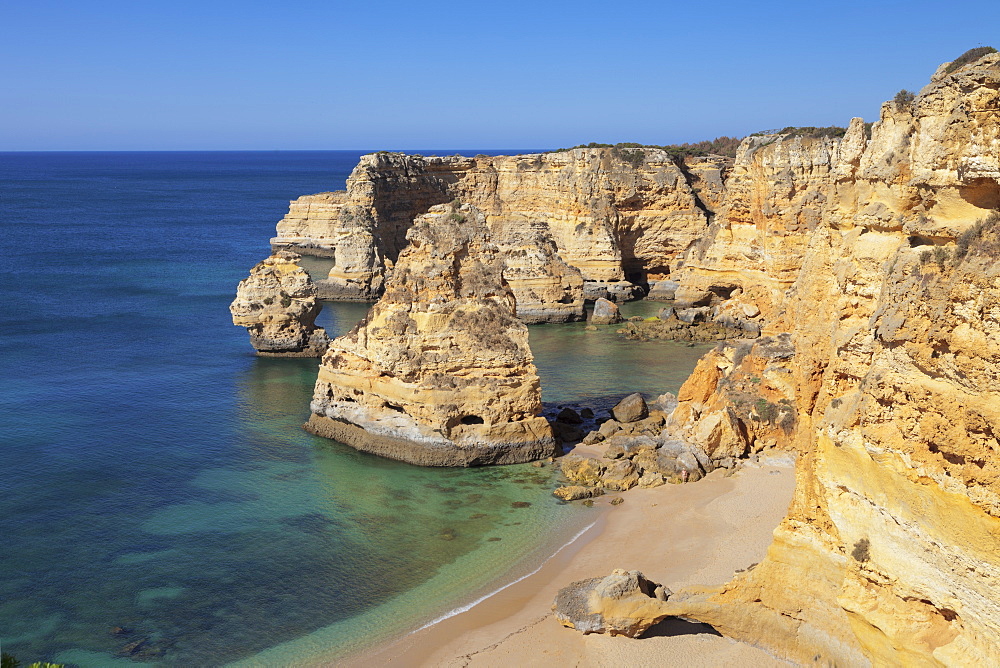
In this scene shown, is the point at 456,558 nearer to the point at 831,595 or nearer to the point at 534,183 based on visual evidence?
the point at 831,595

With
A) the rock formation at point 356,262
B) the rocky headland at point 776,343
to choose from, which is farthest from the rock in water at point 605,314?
the rock formation at point 356,262

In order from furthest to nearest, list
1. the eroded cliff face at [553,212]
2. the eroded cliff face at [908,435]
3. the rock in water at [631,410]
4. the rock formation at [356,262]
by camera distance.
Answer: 1. the rock formation at [356,262]
2. the eroded cliff face at [553,212]
3. the rock in water at [631,410]
4. the eroded cliff face at [908,435]

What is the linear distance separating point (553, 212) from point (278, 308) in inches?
879

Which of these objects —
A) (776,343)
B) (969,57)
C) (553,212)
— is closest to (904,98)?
(969,57)

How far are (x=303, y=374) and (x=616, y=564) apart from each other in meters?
19.4

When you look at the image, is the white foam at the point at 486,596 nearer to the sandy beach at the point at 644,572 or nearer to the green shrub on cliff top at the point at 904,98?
the sandy beach at the point at 644,572

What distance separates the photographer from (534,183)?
Result: 55312 millimetres

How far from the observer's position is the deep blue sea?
1608 centimetres

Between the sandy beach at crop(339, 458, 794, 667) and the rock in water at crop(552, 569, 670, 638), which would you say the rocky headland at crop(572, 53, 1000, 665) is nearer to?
the rock in water at crop(552, 569, 670, 638)

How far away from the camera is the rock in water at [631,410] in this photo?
2609cm

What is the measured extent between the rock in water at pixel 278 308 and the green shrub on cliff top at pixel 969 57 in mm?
28491

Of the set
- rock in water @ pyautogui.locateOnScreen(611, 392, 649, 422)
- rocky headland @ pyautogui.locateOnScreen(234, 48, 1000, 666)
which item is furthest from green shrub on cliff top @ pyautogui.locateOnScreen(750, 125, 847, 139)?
rock in water @ pyautogui.locateOnScreen(611, 392, 649, 422)

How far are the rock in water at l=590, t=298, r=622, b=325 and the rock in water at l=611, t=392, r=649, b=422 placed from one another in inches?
676

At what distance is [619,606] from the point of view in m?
14.2
